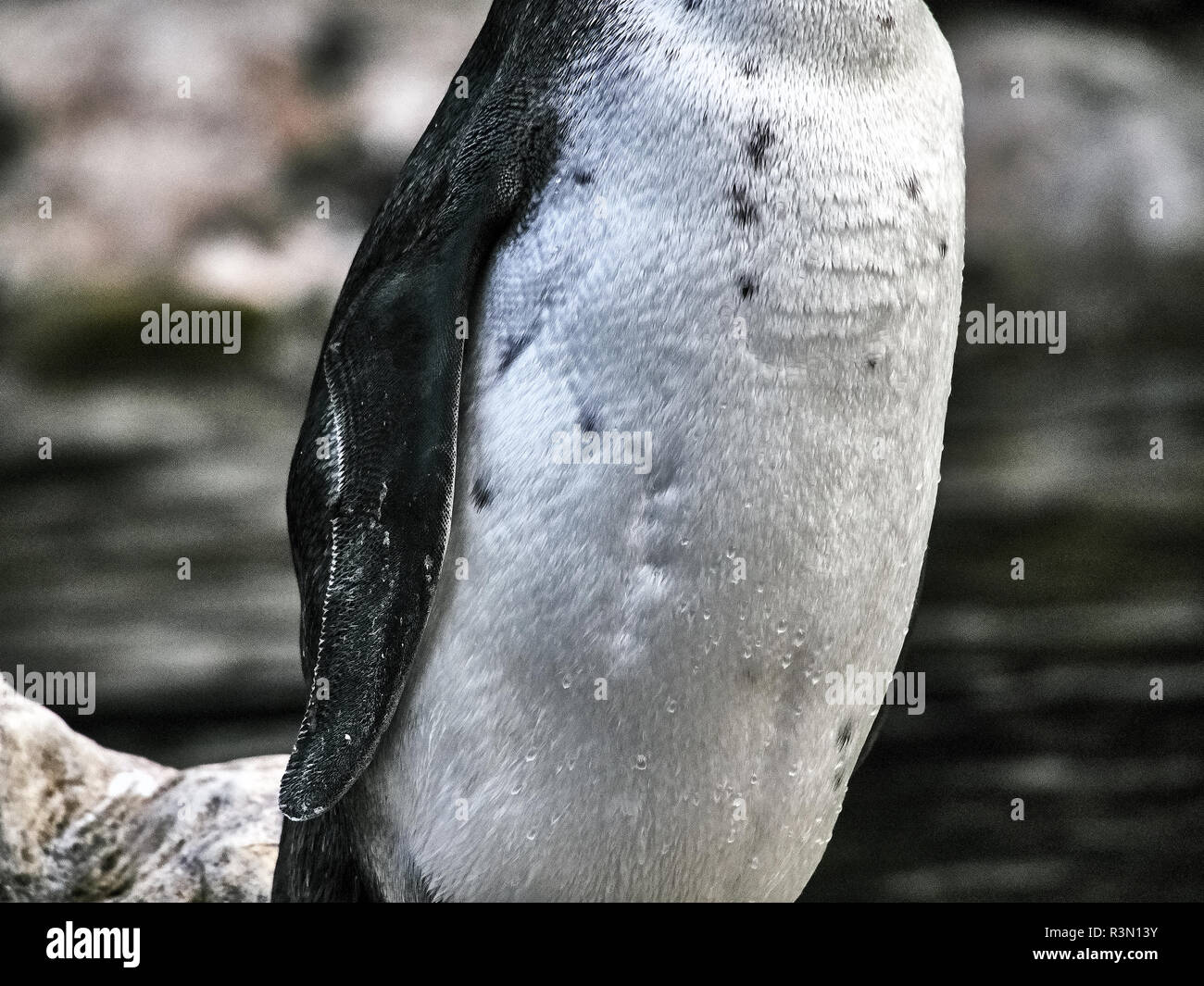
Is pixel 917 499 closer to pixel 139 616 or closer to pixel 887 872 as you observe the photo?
pixel 887 872

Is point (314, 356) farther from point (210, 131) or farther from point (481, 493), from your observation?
point (481, 493)

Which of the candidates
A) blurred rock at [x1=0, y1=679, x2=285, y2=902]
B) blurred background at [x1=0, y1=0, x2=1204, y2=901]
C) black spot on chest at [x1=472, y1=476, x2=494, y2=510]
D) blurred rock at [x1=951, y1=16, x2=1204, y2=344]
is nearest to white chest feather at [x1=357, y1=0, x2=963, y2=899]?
black spot on chest at [x1=472, y1=476, x2=494, y2=510]

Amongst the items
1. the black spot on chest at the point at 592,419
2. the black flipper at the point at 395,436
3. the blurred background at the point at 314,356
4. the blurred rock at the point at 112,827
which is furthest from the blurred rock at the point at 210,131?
the black spot on chest at the point at 592,419

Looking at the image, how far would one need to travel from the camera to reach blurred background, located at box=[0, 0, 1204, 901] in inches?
130

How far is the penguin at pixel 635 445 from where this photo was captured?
1201mm

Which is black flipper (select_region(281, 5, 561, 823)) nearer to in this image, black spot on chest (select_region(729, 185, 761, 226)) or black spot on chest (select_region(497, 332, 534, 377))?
black spot on chest (select_region(497, 332, 534, 377))

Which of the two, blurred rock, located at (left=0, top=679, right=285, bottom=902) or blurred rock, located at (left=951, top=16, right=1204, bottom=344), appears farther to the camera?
blurred rock, located at (left=951, top=16, right=1204, bottom=344)

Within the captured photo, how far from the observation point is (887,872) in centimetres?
251

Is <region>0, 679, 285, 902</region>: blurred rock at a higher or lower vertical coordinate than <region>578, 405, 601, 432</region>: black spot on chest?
lower

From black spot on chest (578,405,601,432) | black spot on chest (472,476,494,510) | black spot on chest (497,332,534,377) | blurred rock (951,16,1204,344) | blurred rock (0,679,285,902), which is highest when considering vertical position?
blurred rock (951,16,1204,344)

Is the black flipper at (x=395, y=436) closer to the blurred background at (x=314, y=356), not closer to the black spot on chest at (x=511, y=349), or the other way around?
the black spot on chest at (x=511, y=349)

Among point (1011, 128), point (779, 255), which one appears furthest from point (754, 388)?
point (1011, 128)

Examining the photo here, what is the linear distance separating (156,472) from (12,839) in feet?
5.68

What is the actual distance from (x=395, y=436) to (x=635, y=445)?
0.21m
